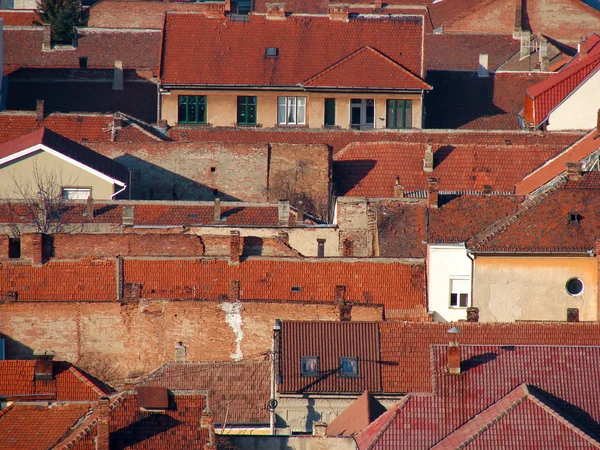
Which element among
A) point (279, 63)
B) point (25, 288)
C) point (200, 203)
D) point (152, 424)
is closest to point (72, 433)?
point (152, 424)

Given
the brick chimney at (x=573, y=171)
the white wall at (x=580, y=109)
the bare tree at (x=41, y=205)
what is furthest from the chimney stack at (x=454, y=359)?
the white wall at (x=580, y=109)

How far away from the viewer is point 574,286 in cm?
5288

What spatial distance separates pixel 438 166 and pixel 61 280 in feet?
49.8

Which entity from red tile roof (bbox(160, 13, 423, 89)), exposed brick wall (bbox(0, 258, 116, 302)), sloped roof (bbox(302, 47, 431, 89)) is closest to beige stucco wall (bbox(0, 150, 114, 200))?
exposed brick wall (bbox(0, 258, 116, 302))

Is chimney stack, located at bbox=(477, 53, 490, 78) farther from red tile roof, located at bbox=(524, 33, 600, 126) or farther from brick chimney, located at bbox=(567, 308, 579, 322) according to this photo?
brick chimney, located at bbox=(567, 308, 579, 322)

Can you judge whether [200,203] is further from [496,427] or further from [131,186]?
[496,427]

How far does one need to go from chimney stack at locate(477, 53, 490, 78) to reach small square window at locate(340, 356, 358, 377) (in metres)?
30.4

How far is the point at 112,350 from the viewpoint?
5234 cm

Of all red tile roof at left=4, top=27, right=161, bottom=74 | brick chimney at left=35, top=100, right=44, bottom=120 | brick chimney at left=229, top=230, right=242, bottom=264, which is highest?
red tile roof at left=4, top=27, right=161, bottom=74

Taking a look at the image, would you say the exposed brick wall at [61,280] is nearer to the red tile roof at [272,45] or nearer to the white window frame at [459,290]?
the white window frame at [459,290]

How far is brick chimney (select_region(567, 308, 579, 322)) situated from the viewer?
5122 cm

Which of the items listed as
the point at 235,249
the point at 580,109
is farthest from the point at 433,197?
the point at 580,109

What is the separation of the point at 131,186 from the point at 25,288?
1117 cm

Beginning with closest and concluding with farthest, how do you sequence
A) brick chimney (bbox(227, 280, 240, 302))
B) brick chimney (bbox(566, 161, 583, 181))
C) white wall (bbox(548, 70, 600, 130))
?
brick chimney (bbox(227, 280, 240, 302)), brick chimney (bbox(566, 161, 583, 181)), white wall (bbox(548, 70, 600, 130))
